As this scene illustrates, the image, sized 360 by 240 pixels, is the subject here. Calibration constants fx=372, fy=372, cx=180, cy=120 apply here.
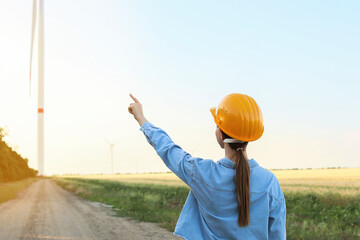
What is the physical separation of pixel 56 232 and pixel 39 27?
1400 inches

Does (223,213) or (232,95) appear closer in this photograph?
(223,213)

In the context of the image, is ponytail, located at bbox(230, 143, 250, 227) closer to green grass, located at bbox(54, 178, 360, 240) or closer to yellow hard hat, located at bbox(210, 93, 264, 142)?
yellow hard hat, located at bbox(210, 93, 264, 142)

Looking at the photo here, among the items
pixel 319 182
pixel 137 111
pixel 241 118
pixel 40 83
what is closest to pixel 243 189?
pixel 241 118

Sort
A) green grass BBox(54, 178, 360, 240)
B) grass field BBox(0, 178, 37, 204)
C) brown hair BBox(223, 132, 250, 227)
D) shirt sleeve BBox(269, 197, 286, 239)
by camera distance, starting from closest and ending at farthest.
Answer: brown hair BBox(223, 132, 250, 227) → shirt sleeve BBox(269, 197, 286, 239) → green grass BBox(54, 178, 360, 240) → grass field BBox(0, 178, 37, 204)

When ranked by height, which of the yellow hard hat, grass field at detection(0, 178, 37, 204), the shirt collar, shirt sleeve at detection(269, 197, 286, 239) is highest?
grass field at detection(0, 178, 37, 204)

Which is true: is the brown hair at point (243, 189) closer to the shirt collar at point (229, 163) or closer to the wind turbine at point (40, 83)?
the shirt collar at point (229, 163)

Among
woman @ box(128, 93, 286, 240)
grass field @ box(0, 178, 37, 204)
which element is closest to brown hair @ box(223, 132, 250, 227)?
woman @ box(128, 93, 286, 240)

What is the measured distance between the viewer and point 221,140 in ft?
6.35

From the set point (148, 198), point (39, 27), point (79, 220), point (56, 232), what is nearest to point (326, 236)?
point (56, 232)

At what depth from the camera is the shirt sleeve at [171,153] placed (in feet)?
5.77

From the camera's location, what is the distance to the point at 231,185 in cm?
173

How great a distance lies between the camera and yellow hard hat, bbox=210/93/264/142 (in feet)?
6.07

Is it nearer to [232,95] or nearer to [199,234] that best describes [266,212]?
[199,234]

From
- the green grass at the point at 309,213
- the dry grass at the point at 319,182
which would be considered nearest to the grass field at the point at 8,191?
the green grass at the point at 309,213
